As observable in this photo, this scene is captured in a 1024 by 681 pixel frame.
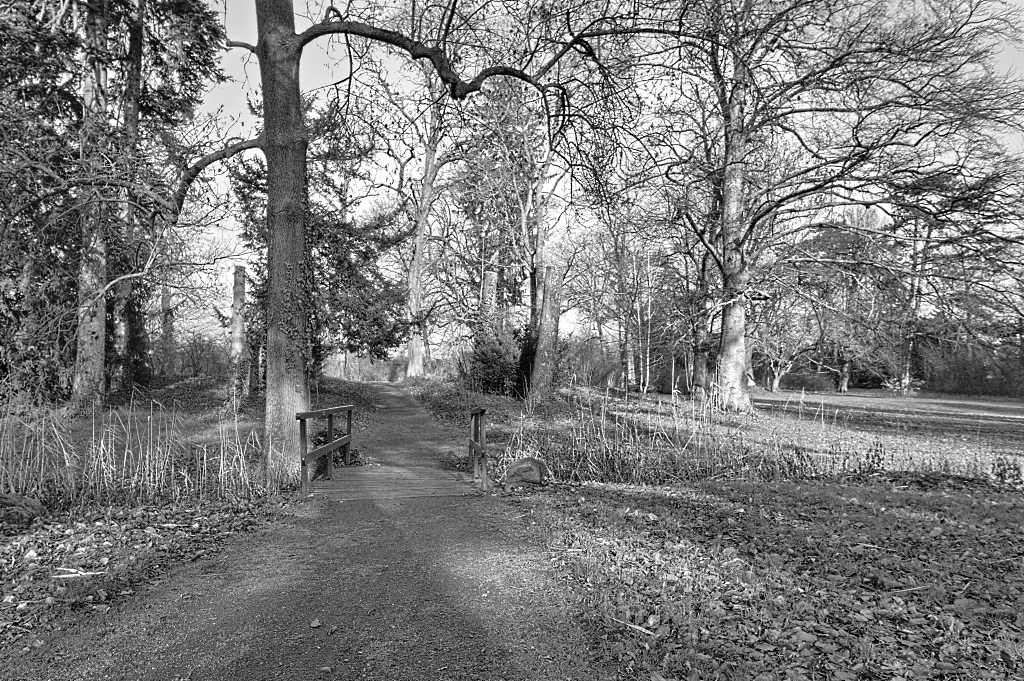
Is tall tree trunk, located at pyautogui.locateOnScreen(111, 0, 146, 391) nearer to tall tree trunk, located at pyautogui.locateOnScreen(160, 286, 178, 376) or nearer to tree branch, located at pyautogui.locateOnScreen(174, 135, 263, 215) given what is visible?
tall tree trunk, located at pyautogui.locateOnScreen(160, 286, 178, 376)

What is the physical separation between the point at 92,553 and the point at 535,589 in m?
3.59

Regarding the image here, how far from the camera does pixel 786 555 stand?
4883 millimetres

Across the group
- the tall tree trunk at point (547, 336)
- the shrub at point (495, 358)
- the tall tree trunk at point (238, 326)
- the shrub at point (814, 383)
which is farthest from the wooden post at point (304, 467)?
the shrub at point (814, 383)

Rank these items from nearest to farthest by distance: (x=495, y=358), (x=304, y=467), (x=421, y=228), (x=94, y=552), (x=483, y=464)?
1. (x=94, y=552)
2. (x=304, y=467)
3. (x=483, y=464)
4. (x=495, y=358)
5. (x=421, y=228)

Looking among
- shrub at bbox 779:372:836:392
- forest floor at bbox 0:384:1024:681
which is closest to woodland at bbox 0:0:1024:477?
forest floor at bbox 0:384:1024:681

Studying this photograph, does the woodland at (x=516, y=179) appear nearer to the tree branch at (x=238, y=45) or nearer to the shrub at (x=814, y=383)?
the tree branch at (x=238, y=45)

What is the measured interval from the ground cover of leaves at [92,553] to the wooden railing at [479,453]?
2402 mm

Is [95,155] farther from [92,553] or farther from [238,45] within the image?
[92,553]

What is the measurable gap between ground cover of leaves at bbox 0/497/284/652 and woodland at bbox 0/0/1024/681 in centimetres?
4

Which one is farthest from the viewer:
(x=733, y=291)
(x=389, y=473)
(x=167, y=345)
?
(x=167, y=345)

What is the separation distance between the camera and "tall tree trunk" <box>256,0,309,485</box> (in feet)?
26.8

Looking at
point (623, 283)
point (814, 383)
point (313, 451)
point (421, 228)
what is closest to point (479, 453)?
point (313, 451)

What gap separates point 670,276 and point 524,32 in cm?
1202

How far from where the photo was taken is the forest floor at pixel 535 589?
3355 millimetres
